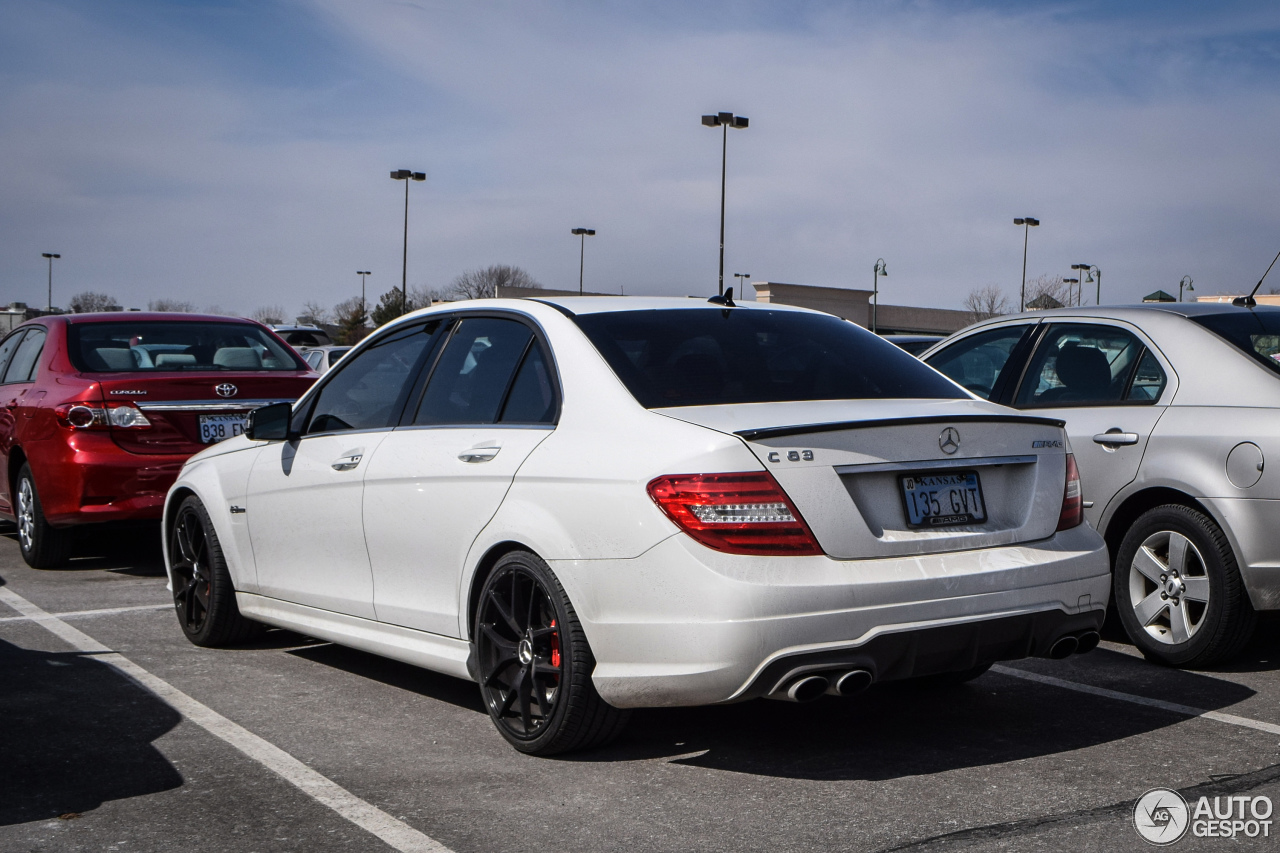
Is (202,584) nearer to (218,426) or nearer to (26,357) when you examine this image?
(218,426)

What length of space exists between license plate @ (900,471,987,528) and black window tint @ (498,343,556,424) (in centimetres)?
120

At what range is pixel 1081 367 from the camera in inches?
258

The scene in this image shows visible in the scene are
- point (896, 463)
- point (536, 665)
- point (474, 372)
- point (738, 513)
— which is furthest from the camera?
point (474, 372)

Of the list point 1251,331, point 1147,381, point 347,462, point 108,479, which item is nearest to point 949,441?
point 1147,381

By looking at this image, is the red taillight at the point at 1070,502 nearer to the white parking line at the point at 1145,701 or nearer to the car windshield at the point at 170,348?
the white parking line at the point at 1145,701

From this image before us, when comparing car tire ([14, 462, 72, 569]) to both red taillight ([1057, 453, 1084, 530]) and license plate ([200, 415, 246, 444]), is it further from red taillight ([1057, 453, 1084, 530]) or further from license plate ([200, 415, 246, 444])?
red taillight ([1057, 453, 1084, 530])

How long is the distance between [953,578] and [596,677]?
3.67 ft

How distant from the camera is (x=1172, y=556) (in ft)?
19.2

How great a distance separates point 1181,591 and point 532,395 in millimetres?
2994

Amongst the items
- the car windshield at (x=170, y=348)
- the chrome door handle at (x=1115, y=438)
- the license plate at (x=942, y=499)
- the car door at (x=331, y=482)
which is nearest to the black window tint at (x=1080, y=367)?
the chrome door handle at (x=1115, y=438)

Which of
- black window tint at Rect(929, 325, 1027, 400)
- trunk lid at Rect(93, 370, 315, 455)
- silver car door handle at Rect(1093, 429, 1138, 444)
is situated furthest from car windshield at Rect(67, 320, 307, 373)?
silver car door handle at Rect(1093, 429, 1138, 444)

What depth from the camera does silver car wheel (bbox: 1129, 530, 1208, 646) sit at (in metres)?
5.75

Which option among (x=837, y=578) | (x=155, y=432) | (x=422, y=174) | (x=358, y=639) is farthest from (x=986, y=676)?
(x=422, y=174)

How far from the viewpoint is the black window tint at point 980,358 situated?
7086mm
